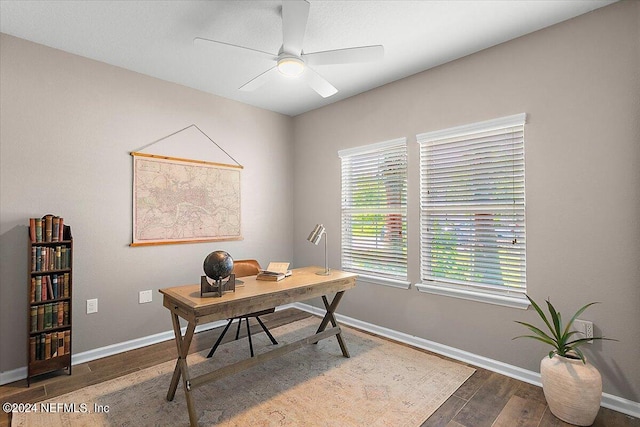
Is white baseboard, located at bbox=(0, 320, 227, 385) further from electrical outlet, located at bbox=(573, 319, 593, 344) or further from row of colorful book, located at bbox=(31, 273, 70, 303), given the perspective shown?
electrical outlet, located at bbox=(573, 319, 593, 344)

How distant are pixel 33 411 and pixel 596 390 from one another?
3.60 metres

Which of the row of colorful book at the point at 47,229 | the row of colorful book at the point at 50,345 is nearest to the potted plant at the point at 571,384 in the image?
the row of colorful book at the point at 50,345

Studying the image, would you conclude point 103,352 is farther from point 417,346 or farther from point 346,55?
point 346,55

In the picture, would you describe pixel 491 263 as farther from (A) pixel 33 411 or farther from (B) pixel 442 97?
(A) pixel 33 411

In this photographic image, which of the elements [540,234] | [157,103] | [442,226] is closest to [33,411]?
[157,103]

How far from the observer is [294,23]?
1978mm

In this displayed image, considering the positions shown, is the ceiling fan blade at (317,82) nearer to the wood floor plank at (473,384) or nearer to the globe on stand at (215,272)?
the globe on stand at (215,272)

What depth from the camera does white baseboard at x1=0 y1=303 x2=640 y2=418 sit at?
83.9 inches

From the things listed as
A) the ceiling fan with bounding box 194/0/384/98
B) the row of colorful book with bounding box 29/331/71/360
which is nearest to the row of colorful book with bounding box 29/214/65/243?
the row of colorful book with bounding box 29/331/71/360

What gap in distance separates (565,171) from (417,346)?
1.99 metres

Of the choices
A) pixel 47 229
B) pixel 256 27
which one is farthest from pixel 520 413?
pixel 47 229

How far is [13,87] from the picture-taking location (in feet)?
8.41

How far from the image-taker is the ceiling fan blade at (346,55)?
84.9 inches

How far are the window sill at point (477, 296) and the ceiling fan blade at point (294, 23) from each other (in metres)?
2.36
